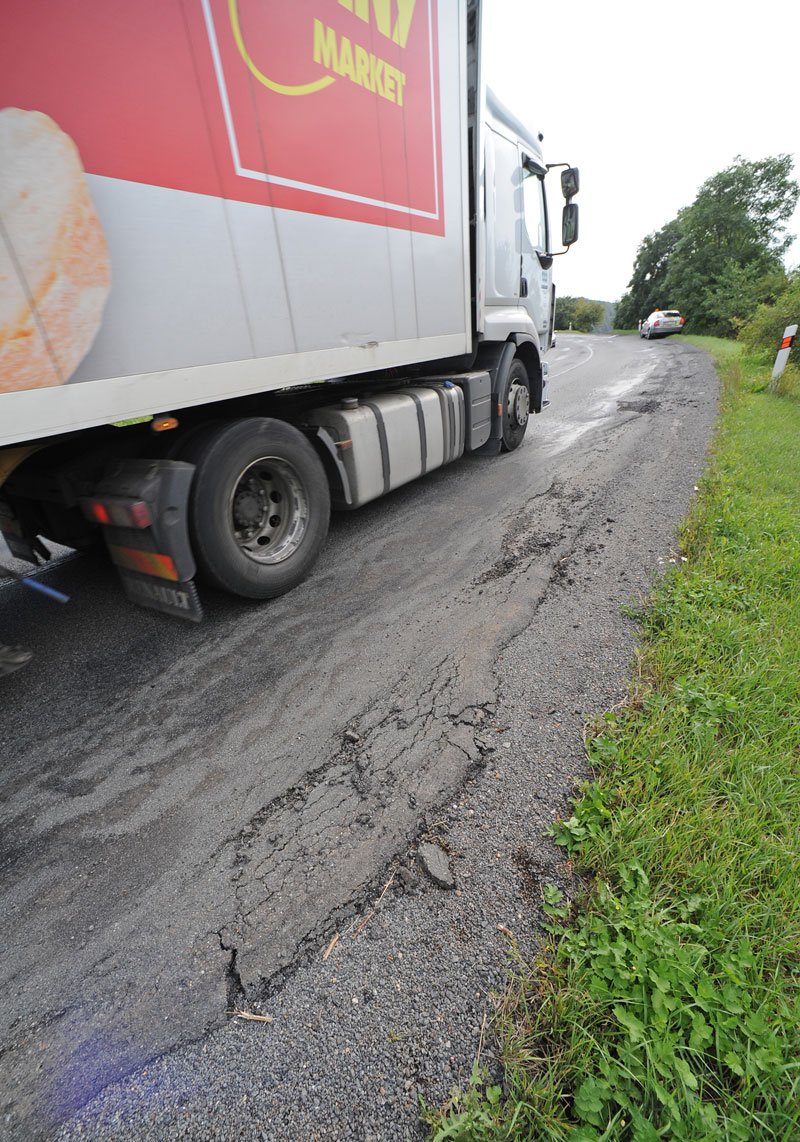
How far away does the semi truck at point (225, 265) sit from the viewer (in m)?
1.72

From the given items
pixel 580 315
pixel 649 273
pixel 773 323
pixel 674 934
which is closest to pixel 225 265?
pixel 674 934

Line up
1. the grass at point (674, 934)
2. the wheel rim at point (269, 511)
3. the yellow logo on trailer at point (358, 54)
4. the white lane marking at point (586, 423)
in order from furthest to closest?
the white lane marking at point (586, 423), the wheel rim at point (269, 511), the yellow logo on trailer at point (358, 54), the grass at point (674, 934)

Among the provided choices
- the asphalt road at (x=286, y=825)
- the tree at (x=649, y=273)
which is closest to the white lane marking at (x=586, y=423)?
the asphalt road at (x=286, y=825)

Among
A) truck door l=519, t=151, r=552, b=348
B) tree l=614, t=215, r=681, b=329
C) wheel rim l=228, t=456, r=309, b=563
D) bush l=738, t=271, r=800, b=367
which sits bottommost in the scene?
wheel rim l=228, t=456, r=309, b=563

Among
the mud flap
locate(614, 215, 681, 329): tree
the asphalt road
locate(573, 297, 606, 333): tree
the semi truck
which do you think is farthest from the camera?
locate(573, 297, 606, 333): tree

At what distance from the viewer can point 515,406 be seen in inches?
239

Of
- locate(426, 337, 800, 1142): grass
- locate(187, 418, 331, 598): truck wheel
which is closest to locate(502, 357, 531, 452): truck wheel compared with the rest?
locate(187, 418, 331, 598): truck wheel

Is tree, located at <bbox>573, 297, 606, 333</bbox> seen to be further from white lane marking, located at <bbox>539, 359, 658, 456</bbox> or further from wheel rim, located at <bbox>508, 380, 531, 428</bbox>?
wheel rim, located at <bbox>508, 380, 531, 428</bbox>

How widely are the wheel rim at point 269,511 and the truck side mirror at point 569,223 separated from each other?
518 cm

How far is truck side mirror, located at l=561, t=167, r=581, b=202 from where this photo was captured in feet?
18.3

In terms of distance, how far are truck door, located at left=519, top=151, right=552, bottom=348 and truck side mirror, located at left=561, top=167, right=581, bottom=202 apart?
13.1 inches

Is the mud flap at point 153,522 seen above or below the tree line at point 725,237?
below

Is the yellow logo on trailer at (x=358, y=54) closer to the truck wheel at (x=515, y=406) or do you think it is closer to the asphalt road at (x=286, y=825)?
the asphalt road at (x=286, y=825)

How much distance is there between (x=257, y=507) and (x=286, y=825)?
6.61ft
